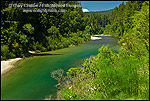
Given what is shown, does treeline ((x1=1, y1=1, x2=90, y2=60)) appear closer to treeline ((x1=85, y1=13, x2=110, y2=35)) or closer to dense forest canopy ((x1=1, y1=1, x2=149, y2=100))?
dense forest canopy ((x1=1, y1=1, x2=149, y2=100))

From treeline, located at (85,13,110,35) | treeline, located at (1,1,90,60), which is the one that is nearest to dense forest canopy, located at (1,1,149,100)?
treeline, located at (1,1,90,60)

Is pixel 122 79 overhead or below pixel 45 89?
overhead

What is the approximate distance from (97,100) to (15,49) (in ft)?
71.6

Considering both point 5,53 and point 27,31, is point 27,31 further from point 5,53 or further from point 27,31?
point 5,53

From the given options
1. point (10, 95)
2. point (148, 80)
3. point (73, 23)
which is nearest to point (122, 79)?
point (148, 80)

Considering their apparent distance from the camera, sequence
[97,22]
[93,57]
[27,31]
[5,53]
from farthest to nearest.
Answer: [97,22] < [27,31] < [5,53] < [93,57]

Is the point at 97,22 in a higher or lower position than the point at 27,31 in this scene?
higher

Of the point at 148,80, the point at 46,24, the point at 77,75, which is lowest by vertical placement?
the point at 77,75

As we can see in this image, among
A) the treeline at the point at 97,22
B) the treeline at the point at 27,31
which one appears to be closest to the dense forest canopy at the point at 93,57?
the treeline at the point at 27,31

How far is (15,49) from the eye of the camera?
24.9 metres

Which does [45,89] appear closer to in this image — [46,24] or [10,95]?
[10,95]

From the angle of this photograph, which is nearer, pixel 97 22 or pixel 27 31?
pixel 27 31

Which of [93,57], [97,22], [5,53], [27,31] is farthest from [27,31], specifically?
[97,22]

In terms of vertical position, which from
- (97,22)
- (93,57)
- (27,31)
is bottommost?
(93,57)
